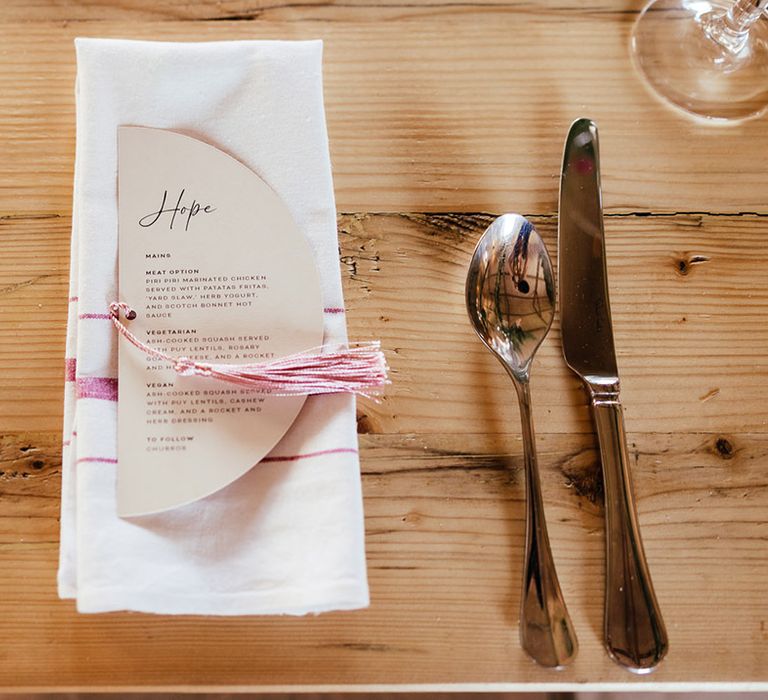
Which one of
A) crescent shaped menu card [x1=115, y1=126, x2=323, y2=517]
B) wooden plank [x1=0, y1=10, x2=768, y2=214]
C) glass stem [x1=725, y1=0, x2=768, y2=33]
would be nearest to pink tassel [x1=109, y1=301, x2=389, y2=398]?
crescent shaped menu card [x1=115, y1=126, x2=323, y2=517]

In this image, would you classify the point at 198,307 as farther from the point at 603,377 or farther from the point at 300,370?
the point at 603,377

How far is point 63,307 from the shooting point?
0.49 m

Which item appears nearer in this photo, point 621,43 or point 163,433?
point 163,433

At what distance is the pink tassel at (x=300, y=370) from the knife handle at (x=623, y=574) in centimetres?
15

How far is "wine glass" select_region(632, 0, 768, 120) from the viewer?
0.55 m

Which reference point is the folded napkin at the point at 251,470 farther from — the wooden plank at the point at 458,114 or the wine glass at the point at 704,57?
the wine glass at the point at 704,57

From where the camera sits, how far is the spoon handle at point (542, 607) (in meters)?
0.44

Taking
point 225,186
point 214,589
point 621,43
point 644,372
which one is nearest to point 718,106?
point 621,43

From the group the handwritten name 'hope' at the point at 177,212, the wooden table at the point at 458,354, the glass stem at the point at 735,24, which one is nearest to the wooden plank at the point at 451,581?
the wooden table at the point at 458,354

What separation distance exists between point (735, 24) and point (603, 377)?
278 millimetres

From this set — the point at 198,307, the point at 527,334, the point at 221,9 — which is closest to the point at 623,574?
the point at 527,334

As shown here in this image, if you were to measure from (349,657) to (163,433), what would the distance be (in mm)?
172

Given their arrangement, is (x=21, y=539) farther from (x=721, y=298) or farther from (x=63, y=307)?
(x=721, y=298)

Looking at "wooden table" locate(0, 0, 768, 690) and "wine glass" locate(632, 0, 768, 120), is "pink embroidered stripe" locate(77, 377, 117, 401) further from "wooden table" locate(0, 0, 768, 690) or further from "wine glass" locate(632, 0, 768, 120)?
"wine glass" locate(632, 0, 768, 120)
